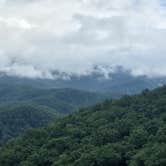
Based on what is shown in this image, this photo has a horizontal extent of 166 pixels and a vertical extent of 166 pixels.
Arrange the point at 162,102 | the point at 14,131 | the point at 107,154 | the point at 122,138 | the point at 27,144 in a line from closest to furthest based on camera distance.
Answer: the point at 107,154
the point at 122,138
the point at 27,144
the point at 162,102
the point at 14,131

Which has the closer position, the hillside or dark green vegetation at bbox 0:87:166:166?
dark green vegetation at bbox 0:87:166:166

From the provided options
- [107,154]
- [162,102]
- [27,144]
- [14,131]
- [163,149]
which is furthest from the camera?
[14,131]

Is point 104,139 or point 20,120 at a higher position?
point 104,139

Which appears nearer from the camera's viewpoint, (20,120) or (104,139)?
(104,139)

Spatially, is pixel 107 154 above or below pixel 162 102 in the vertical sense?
below

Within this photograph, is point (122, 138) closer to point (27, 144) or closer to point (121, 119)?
point (121, 119)

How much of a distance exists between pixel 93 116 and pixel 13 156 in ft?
54.9

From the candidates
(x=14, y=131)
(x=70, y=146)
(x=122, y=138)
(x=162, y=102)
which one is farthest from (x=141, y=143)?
(x=14, y=131)

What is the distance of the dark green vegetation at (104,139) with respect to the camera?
184ft

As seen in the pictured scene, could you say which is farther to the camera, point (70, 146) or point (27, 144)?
point (27, 144)

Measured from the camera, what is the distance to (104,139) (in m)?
64.2

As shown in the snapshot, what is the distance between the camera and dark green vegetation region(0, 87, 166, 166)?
184 feet

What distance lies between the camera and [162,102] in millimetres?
75000

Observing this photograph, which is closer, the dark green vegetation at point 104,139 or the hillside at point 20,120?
the dark green vegetation at point 104,139
